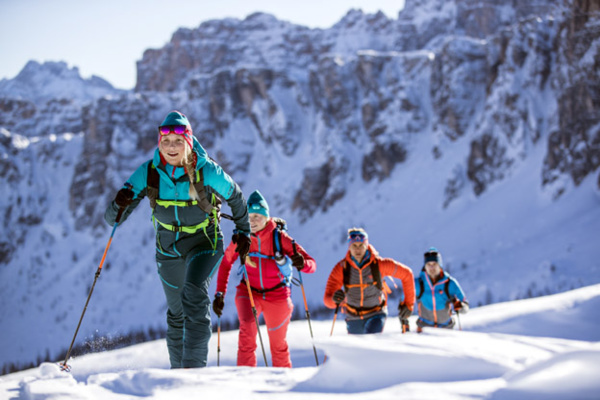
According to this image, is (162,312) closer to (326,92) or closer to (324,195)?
(324,195)

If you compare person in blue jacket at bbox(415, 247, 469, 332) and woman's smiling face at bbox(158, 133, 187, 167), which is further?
person in blue jacket at bbox(415, 247, 469, 332)

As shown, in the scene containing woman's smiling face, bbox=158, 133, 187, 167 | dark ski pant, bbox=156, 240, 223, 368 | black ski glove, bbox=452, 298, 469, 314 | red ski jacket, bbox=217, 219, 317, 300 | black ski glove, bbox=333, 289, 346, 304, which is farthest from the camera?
black ski glove, bbox=452, 298, 469, 314

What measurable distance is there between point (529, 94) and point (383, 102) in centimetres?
2309

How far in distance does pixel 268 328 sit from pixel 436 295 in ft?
12.4

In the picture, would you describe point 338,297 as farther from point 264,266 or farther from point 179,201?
point 179,201

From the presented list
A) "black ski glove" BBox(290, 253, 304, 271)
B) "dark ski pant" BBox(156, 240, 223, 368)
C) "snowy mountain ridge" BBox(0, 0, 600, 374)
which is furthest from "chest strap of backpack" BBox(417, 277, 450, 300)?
"snowy mountain ridge" BBox(0, 0, 600, 374)

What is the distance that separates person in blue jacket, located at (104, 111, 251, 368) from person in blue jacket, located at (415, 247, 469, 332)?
4.42m

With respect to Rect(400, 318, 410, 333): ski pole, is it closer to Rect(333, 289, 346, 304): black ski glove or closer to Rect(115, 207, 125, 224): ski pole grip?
Rect(333, 289, 346, 304): black ski glove

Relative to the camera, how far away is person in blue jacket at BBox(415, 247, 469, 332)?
781cm

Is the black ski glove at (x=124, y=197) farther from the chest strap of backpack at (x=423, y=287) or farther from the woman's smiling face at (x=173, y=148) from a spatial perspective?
the chest strap of backpack at (x=423, y=287)

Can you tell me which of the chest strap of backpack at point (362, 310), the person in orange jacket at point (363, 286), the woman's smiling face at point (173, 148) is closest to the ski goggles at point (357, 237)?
the person in orange jacket at point (363, 286)

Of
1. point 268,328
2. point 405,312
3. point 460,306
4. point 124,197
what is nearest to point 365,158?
point 460,306

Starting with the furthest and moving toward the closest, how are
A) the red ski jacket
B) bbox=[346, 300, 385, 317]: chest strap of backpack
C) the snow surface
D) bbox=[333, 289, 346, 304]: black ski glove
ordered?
bbox=[346, 300, 385, 317]: chest strap of backpack, bbox=[333, 289, 346, 304]: black ski glove, the red ski jacket, the snow surface

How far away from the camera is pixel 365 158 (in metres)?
66.0
